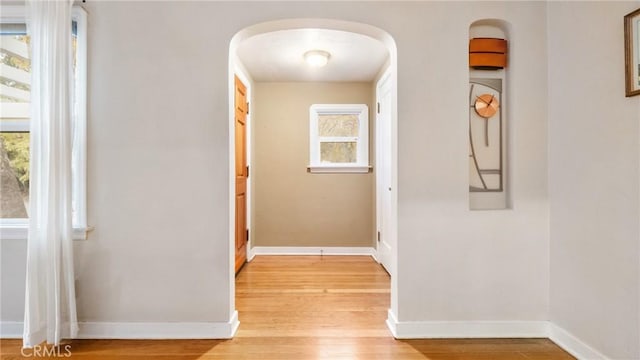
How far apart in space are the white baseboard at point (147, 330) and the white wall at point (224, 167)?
0.04 metres

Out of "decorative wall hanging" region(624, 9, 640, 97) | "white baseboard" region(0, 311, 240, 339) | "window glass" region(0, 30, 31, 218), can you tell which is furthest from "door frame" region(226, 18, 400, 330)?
"window glass" region(0, 30, 31, 218)

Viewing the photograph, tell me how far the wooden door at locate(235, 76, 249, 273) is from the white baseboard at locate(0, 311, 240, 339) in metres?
1.28

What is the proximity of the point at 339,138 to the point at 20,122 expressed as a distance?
3040 millimetres

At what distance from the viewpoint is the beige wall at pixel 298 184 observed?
4.26m

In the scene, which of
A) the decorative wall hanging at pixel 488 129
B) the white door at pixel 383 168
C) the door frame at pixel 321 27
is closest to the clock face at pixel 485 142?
the decorative wall hanging at pixel 488 129

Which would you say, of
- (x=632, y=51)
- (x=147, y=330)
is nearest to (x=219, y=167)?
(x=147, y=330)

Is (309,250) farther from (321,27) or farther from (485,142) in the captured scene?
(321,27)

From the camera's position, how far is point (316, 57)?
3197 mm

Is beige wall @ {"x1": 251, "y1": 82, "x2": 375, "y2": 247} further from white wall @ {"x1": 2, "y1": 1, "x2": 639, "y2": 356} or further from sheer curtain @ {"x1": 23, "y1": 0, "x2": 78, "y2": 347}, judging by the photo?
sheer curtain @ {"x1": 23, "y1": 0, "x2": 78, "y2": 347}

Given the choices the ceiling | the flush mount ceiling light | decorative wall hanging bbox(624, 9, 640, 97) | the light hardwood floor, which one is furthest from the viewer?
the flush mount ceiling light

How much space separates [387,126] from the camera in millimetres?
3646

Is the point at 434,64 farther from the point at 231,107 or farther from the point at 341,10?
the point at 231,107

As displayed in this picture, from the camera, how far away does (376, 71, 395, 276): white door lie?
3.56 m

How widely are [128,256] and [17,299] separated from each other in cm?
73
